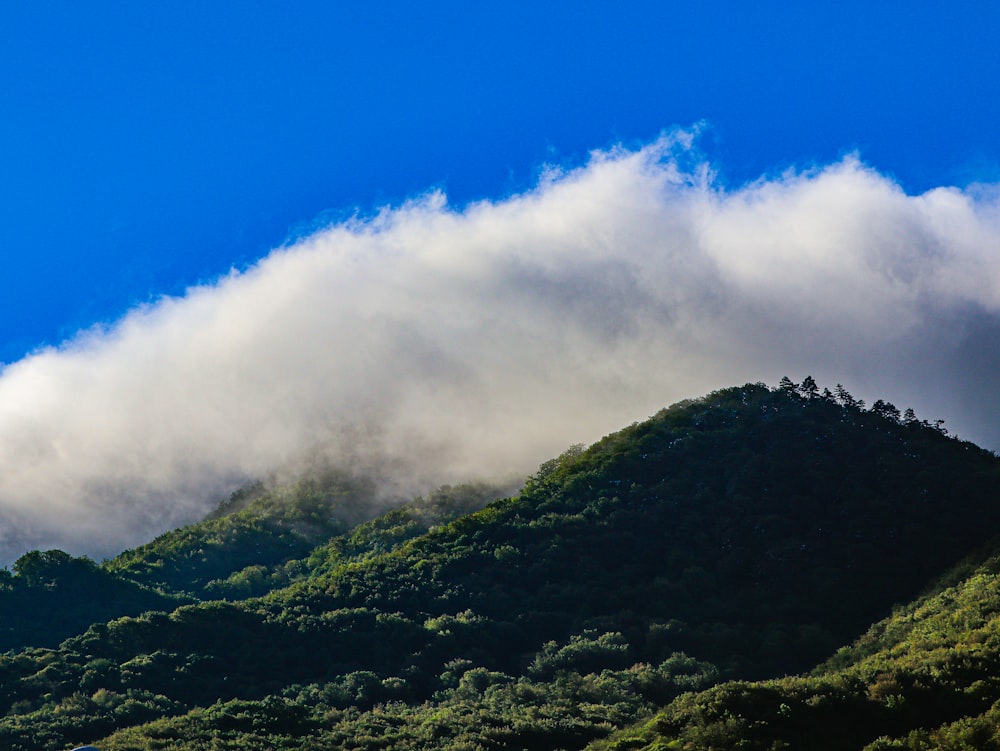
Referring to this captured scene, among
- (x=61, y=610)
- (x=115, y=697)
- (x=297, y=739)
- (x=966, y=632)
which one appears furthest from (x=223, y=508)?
(x=966, y=632)

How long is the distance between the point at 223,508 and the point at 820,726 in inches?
5161

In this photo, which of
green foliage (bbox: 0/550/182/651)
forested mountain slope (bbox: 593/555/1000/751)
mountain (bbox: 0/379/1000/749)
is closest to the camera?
forested mountain slope (bbox: 593/555/1000/751)

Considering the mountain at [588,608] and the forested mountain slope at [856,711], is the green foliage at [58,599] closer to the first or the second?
the mountain at [588,608]

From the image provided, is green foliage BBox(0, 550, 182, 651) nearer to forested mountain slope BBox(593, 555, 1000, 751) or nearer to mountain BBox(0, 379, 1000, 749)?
mountain BBox(0, 379, 1000, 749)

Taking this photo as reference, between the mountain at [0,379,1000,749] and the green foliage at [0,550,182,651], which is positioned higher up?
the green foliage at [0,550,182,651]

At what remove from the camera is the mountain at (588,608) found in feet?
205

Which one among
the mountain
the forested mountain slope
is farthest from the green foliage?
the forested mountain slope

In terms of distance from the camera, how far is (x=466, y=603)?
8969cm

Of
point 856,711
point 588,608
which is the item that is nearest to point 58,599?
point 588,608

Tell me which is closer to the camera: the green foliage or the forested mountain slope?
the forested mountain slope

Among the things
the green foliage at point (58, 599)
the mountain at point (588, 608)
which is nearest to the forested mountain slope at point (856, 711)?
the mountain at point (588, 608)

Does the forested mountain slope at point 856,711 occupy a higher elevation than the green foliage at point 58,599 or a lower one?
lower

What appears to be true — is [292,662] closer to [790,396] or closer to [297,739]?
[297,739]

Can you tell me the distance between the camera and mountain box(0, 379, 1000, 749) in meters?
62.6
